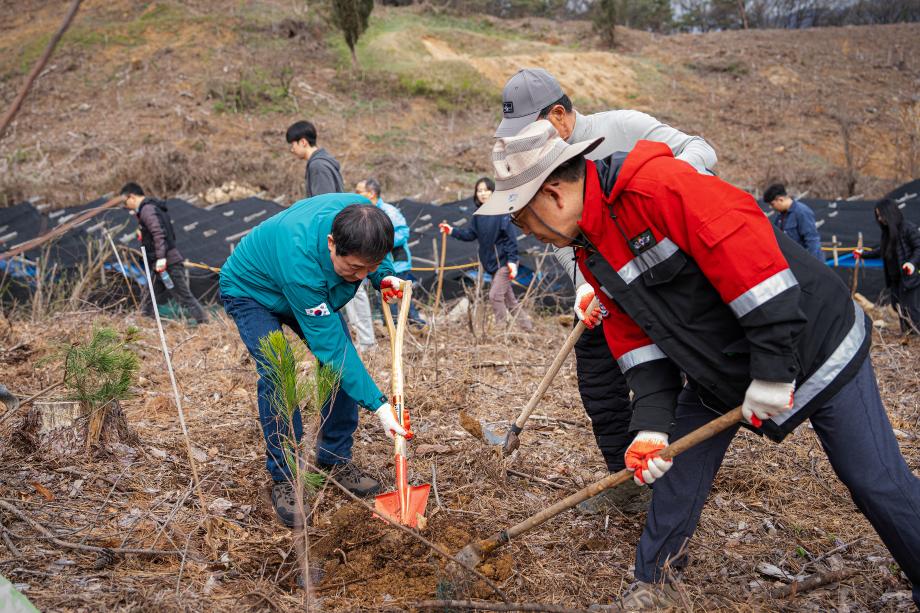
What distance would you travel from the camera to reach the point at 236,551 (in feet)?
8.47

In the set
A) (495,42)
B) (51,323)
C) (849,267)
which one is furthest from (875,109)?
(51,323)

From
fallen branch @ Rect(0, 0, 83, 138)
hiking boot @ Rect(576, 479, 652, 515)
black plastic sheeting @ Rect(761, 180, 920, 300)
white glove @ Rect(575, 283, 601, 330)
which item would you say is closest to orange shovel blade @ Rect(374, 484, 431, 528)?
hiking boot @ Rect(576, 479, 652, 515)

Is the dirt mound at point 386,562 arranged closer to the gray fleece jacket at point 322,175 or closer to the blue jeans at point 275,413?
the blue jeans at point 275,413

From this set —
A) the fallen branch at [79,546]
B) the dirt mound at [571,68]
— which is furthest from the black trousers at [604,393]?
the dirt mound at [571,68]

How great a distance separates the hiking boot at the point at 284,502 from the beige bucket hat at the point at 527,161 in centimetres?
159

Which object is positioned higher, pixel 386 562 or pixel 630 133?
pixel 630 133

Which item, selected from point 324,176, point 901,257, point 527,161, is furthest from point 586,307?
point 901,257

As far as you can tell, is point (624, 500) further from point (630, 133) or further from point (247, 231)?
point (247, 231)

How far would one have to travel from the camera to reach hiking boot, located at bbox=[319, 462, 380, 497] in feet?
10.1

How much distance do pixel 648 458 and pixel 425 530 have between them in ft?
3.30

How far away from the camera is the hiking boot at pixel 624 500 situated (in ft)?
9.77

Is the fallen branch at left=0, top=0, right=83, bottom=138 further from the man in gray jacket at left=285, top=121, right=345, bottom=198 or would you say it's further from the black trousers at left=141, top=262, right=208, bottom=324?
the black trousers at left=141, top=262, right=208, bottom=324

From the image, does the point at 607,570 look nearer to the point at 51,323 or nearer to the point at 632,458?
the point at 632,458

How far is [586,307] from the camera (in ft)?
9.66
